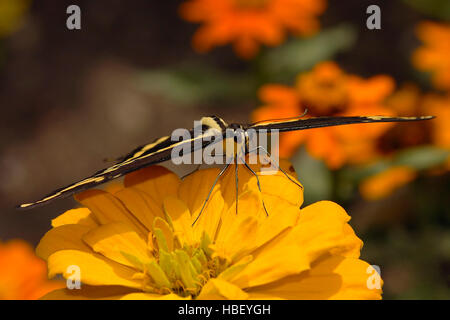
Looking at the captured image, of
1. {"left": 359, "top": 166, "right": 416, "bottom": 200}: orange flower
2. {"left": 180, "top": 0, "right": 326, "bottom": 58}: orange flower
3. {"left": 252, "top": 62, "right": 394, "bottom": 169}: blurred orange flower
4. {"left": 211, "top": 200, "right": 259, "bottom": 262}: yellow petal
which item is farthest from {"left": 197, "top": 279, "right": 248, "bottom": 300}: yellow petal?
{"left": 180, "top": 0, "right": 326, "bottom": 58}: orange flower

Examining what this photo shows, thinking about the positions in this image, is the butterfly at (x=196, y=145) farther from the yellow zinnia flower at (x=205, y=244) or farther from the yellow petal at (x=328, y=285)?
the yellow petal at (x=328, y=285)

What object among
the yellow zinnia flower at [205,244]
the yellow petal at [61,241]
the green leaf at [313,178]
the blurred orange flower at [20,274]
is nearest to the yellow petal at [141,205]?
the yellow zinnia flower at [205,244]

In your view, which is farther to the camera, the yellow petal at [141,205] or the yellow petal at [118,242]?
the yellow petal at [141,205]

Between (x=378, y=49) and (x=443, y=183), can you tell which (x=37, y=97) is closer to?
(x=378, y=49)

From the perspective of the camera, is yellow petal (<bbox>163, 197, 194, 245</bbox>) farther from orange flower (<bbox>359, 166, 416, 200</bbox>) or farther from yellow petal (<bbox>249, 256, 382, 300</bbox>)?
orange flower (<bbox>359, 166, 416, 200</bbox>)

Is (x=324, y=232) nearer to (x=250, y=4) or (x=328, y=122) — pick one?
(x=328, y=122)

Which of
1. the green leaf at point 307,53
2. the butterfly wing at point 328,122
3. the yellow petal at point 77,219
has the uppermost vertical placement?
the green leaf at point 307,53

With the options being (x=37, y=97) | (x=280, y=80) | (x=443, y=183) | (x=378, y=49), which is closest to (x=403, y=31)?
(x=378, y=49)
